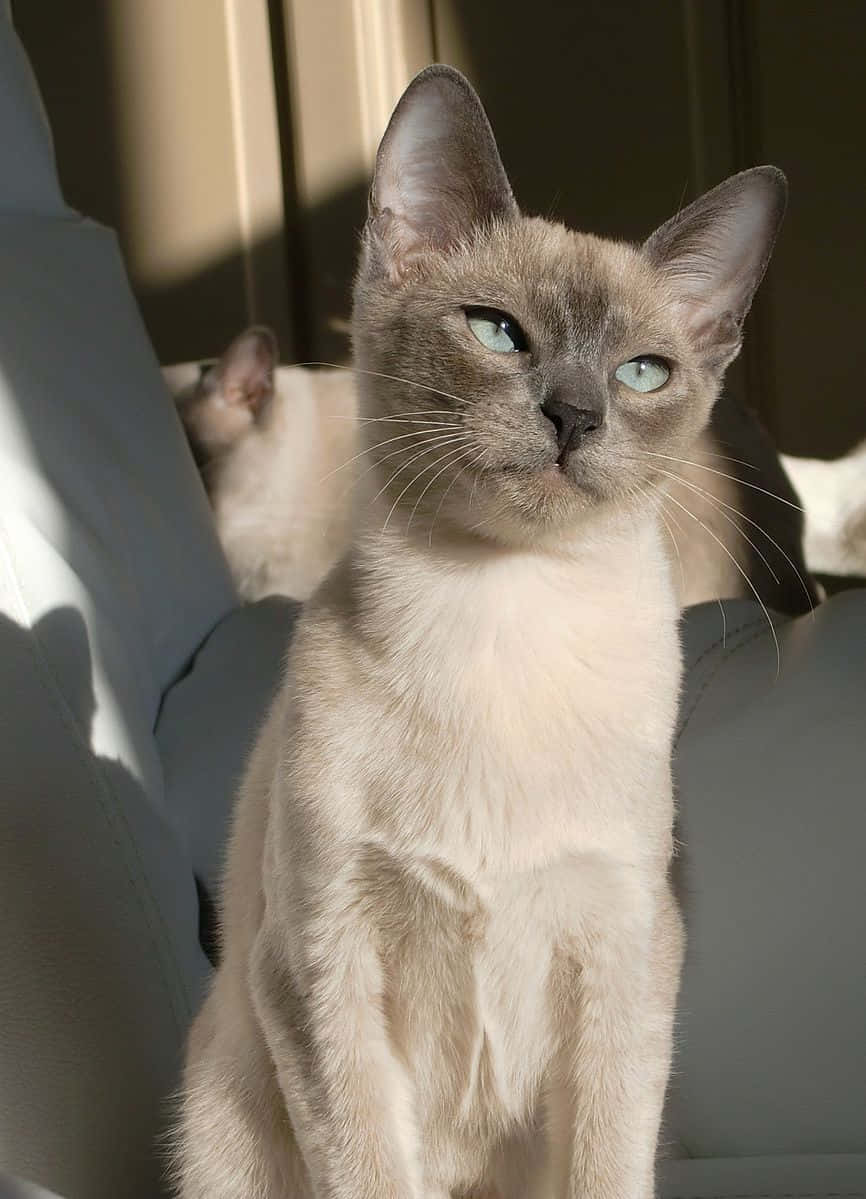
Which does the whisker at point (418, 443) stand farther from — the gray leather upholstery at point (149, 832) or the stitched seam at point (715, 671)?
the stitched seam at point (715, 671)

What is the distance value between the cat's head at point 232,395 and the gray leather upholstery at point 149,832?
665 mm

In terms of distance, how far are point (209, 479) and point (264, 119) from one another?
2.29 ft

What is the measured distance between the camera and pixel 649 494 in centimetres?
84

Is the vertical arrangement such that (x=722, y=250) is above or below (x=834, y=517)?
above

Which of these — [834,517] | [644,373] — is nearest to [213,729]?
[644,373]

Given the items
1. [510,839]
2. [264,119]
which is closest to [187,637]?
[510,839]

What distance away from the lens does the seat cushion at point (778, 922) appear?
37.9 inches

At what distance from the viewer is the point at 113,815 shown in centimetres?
100

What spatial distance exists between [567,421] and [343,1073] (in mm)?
407

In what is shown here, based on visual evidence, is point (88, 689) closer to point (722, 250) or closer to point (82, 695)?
point (82, 695)

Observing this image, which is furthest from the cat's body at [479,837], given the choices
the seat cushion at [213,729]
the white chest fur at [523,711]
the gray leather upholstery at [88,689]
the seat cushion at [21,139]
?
the seat cushion at [21,139]

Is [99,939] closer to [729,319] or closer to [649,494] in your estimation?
[649,494]

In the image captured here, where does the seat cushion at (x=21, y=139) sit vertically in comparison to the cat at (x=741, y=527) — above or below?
above

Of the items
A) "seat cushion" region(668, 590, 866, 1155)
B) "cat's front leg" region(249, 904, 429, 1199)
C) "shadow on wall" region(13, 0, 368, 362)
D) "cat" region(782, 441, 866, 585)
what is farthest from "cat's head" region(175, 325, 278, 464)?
"cat's front leg" region(249, 904, 429, 1199)
